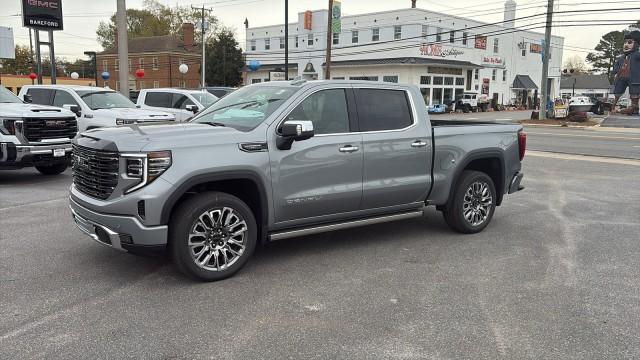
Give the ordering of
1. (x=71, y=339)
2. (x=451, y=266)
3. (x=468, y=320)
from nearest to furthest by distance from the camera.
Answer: (x=71, y=339), (x=468, y=320), (x=451, y=266)

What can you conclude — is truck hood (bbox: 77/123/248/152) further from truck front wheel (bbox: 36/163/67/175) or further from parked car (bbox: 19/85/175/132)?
parked car (bbox: 19/85/175/132)

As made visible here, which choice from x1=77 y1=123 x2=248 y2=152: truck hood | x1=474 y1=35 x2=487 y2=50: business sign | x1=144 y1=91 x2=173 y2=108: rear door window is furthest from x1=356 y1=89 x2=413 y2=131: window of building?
x1=474 y1=35 x2=487 y2=50: business sign

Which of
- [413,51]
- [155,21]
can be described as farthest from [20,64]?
[413,51]

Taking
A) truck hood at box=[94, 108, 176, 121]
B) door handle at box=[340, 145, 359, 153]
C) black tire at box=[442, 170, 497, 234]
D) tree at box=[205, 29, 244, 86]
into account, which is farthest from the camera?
tree at box=[205, 29, 244, 86]

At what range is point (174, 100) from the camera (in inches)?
616

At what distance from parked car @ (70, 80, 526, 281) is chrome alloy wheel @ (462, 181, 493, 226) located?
2 cm

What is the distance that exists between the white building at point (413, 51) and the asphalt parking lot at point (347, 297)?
39.1 meters

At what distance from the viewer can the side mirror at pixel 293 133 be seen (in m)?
4.86

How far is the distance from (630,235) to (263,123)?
4.86 metres

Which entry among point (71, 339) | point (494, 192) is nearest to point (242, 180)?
point (71, 339)

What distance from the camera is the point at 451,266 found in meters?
5.45

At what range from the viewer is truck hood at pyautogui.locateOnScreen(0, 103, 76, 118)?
31.6ft

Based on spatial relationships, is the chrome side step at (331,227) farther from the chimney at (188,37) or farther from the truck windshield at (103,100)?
the chimney at (188,37)

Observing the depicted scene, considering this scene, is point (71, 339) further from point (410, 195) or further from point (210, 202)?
point (410, 195)
